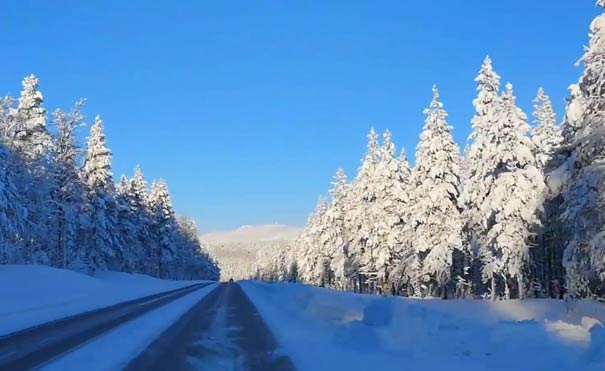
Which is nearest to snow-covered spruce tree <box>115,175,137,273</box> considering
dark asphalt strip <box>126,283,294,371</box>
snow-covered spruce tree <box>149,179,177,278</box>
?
snow-covered spruce tree <box>149,179,177,278</box>

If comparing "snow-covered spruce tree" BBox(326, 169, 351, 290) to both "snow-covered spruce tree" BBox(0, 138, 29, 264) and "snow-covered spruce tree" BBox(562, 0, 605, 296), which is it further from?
"snow-covered spruce tree" BBox(562, 0, 605, 296)

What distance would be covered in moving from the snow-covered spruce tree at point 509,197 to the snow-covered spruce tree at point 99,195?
34.6 metres

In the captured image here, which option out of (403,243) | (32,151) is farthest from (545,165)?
(32,151)

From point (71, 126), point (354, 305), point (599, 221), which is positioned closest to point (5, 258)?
point (71, 126)

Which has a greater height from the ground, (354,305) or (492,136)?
(492,136)

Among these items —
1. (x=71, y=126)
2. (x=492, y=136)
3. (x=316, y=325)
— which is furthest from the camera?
(x=71, y=126)

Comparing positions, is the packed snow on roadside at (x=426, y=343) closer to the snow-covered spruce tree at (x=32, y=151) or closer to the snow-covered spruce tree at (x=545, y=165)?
the snow-covered spruce tree at (x=545, y=165)

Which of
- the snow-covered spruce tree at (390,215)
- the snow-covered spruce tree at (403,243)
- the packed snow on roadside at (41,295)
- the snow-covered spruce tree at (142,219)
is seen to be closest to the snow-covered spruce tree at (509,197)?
the snow-covered spruce tree at (403,243)

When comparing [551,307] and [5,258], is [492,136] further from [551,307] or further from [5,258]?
[5,258]

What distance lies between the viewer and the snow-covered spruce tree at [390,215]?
49031mm

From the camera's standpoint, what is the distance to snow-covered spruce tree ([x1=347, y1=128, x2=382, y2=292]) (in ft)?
171

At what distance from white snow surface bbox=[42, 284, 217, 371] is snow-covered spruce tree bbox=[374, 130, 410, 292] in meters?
32.2

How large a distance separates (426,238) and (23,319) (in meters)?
27.6

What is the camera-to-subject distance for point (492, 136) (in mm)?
36969
